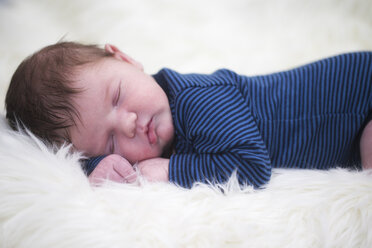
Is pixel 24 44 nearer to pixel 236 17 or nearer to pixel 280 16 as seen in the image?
pixel 236 17

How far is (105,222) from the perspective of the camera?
535 millimetres

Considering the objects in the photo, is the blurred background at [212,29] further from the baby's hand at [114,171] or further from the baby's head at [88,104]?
the baby's hand at [114,171]

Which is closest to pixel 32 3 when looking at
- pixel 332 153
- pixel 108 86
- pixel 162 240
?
pixel 108 86

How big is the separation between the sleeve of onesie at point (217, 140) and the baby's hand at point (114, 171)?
12 cm

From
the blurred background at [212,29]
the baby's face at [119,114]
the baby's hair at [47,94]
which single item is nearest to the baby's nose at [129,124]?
the baby's face at [119,114]

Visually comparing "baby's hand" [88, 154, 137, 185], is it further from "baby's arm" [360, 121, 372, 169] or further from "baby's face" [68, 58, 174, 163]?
"baby's arm" [360, 121, 372, 169]

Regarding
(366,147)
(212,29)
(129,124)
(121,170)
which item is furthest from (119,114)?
(212,29)

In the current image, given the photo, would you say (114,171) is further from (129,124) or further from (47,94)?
(47,94)

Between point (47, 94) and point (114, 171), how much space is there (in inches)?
11.3

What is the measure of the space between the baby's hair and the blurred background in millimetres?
594

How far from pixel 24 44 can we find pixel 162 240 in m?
1.21

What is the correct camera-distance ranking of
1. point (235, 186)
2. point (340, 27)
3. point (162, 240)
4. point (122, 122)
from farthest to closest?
point (340, 27), point (122, 122), point (235, 186), point (162, 240)

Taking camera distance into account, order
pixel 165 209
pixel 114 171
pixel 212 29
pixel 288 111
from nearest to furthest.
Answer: pixel 165 209 → pixel 114 171 → pixel 288 111 → pixel 212 29

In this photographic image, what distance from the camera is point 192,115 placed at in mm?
842
